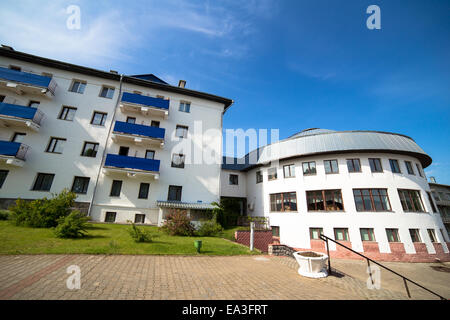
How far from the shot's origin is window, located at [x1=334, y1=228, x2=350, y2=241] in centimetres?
1580

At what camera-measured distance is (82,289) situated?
4285 millimetres

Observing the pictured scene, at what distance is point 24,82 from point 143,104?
34.8ft

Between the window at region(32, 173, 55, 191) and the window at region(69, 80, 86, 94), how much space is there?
924cm

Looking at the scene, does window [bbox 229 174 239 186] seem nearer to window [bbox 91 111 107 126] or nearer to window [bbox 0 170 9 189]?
window [bbox 91 111 107 126]

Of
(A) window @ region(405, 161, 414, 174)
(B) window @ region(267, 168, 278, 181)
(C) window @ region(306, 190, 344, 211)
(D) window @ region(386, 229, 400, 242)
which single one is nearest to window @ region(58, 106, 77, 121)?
(B) window @ region(267, 168, 278, 181)

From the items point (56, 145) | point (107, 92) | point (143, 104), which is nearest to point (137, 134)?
point (143, 104)

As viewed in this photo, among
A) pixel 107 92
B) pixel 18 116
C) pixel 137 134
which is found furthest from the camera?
pixel 107 92

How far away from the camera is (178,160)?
19125mm

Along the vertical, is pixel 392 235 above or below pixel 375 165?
below

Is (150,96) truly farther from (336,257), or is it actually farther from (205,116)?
(336,257)

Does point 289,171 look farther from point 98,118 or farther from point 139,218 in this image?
point 98,118
